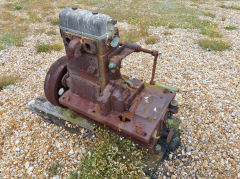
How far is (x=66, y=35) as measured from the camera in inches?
111

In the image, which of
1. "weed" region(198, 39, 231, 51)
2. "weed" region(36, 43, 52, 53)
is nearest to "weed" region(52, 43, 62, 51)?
"weed" region(36, 43, 52, 53)

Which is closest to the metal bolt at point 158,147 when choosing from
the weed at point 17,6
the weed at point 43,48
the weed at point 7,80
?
the weed at point 7,80

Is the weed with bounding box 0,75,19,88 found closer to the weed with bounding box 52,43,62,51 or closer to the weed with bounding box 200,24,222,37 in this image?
the weed with bounding box 52,43,62,51

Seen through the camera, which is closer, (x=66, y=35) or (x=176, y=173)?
(x=66, y=35)

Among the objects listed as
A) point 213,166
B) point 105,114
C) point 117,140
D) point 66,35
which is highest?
point 66,35

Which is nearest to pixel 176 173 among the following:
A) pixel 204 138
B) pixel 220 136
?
pixel 204 138

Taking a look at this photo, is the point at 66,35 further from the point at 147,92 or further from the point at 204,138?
the point at 204,138

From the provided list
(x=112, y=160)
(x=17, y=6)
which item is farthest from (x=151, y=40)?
(x=17, y=6)

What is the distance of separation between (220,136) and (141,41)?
4525 mm

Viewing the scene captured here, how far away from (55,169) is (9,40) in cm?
593

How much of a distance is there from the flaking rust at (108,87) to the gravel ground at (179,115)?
34.6 inches

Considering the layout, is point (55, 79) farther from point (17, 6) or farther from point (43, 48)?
point (17, 6)

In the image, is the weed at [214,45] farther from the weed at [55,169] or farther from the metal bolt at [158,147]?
the weed at [55,169]

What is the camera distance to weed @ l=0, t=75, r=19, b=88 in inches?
207
